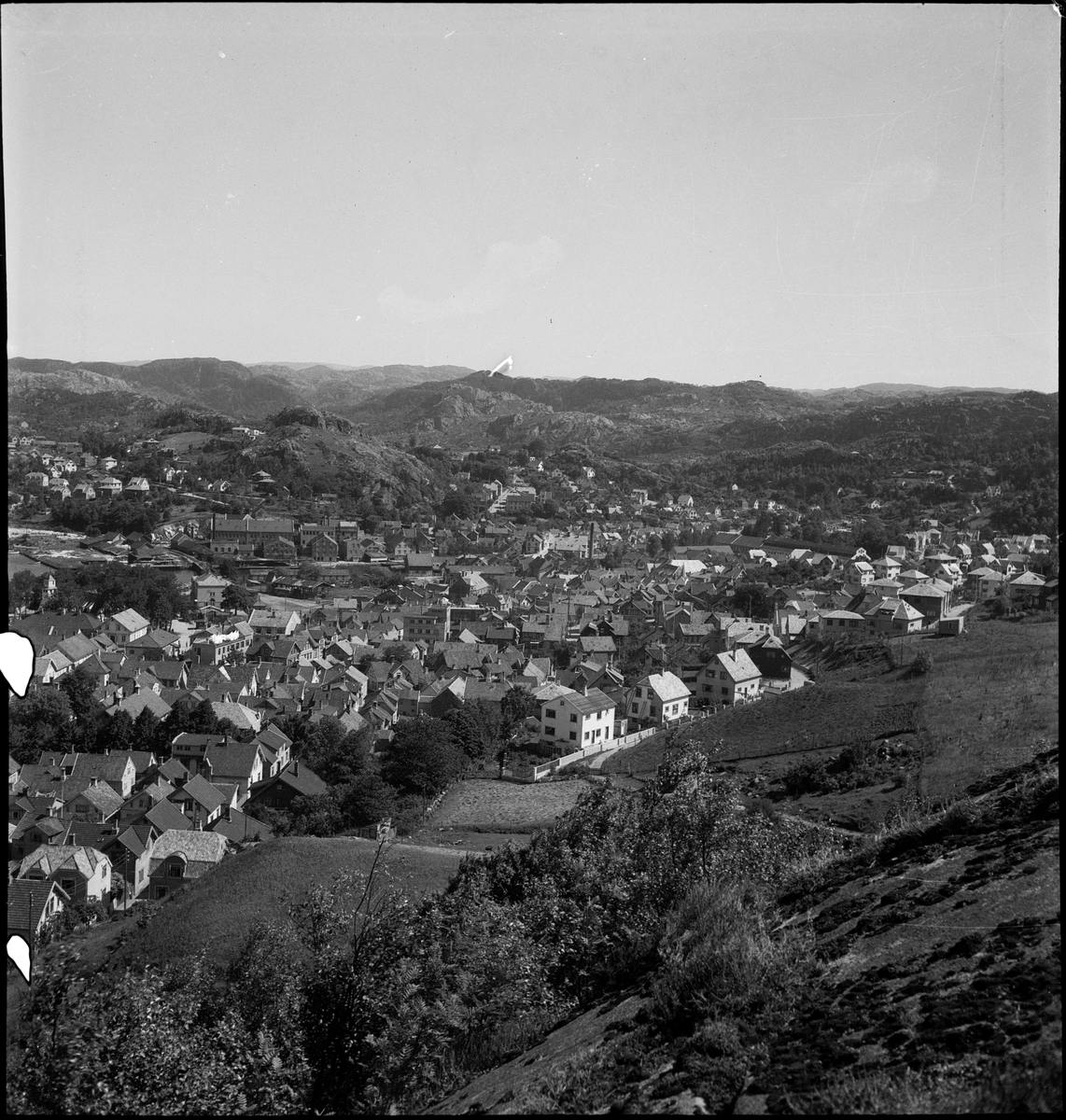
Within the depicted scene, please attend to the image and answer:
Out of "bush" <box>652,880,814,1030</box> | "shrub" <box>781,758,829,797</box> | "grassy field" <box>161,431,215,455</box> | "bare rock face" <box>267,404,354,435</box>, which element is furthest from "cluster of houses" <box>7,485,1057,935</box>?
"bare rock face" <box>267,404,354,435</box>

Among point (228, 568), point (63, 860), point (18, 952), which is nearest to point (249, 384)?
point (228, 568)

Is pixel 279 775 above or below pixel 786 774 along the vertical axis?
below

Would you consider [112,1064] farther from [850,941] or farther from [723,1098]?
[850,941]

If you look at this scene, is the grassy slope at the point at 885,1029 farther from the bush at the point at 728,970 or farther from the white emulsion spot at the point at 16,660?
the white emulsion spot at the point at 16,660

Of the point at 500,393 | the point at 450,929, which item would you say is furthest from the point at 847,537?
the point at 500,393

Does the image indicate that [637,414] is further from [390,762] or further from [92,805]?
[92,805]

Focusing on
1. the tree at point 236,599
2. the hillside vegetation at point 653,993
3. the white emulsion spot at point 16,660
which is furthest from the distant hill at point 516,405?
the white emulsion spot at point 16,660
